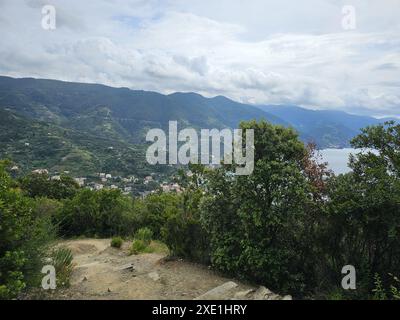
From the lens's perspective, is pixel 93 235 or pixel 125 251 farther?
pixel 93 235

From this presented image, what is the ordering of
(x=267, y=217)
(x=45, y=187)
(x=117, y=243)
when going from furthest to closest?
1. (x=45, y=187)
2. (x=117, y=243)
3. (x=267, y=217)

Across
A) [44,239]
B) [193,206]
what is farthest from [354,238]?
[44,239]

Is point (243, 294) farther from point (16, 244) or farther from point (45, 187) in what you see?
point (45, 187)

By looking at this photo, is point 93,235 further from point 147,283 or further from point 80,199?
point 147,283

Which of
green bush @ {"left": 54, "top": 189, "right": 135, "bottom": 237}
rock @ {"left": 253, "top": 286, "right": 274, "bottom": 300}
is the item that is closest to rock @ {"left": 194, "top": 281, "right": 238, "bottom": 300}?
rock @ {"left": 253, "top": 286, "right": 274, "bottom": 300}

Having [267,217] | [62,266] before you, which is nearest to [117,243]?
[62,266]

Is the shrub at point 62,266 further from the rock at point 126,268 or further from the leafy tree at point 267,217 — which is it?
the leafy tree at point 267,217

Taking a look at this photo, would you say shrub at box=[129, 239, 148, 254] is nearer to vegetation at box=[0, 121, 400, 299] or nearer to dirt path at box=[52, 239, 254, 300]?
dirt path at box=[52, 239, 254, 300]
